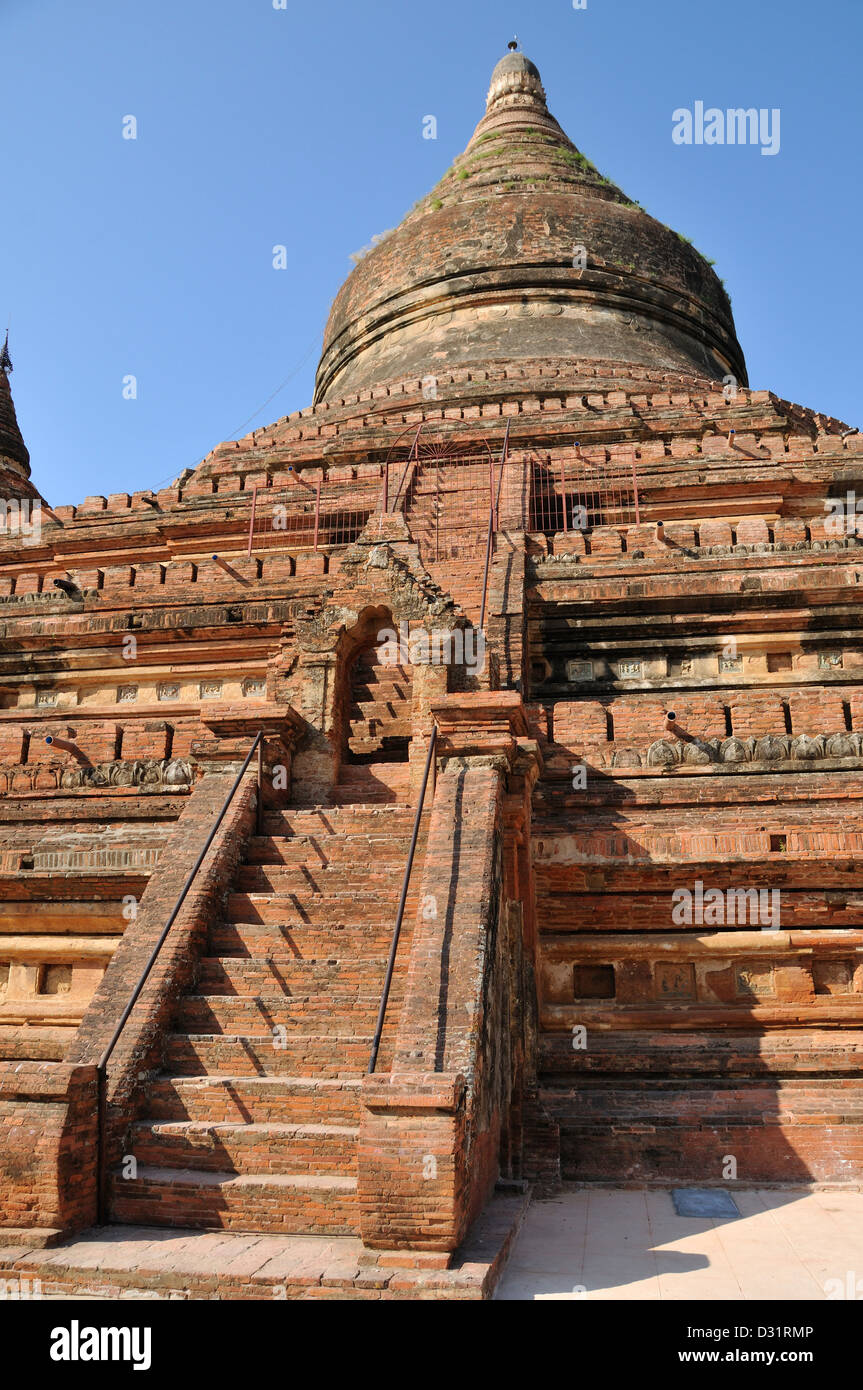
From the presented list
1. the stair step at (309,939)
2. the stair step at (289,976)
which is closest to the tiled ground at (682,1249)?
the stair step at (289,976)

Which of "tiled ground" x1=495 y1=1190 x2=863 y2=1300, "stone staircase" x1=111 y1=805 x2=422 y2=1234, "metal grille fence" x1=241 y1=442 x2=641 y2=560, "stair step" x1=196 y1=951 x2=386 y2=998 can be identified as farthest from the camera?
"metal grille fence" x1=241 y1=442 x2=641 y2=560

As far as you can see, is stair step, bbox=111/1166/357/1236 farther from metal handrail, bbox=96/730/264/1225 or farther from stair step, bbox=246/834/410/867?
stair step, bbox=246/834/410/867

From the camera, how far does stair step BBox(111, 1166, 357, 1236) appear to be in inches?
263

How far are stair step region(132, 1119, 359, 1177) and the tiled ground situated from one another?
1.20 metres

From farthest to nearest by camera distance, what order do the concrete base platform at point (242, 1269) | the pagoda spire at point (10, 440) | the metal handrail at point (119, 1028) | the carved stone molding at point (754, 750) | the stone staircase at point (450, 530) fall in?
the pagoda spire at point (10, 440) → the stone staircase at point (450, 530) → the carved stone molding at point (754, 750) → the metal handrail at point (119, 1028) → the concrete base platform at point (242, 1269)

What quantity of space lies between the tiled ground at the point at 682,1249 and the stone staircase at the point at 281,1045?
4.15 feet

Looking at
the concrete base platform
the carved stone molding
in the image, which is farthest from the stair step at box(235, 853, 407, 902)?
the concrete base platform

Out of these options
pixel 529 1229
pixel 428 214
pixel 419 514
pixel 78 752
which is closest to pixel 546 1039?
pixel 529 1229

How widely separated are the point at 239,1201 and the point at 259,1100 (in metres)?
0.69

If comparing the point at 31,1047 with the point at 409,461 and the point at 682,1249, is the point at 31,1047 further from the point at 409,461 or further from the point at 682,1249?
the point at 409,461

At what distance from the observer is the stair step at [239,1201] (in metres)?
6.68

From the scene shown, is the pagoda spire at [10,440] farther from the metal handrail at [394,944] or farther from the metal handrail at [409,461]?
the metal handrail at [394,944]

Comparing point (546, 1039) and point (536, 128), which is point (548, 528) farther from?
point (536, 128)
